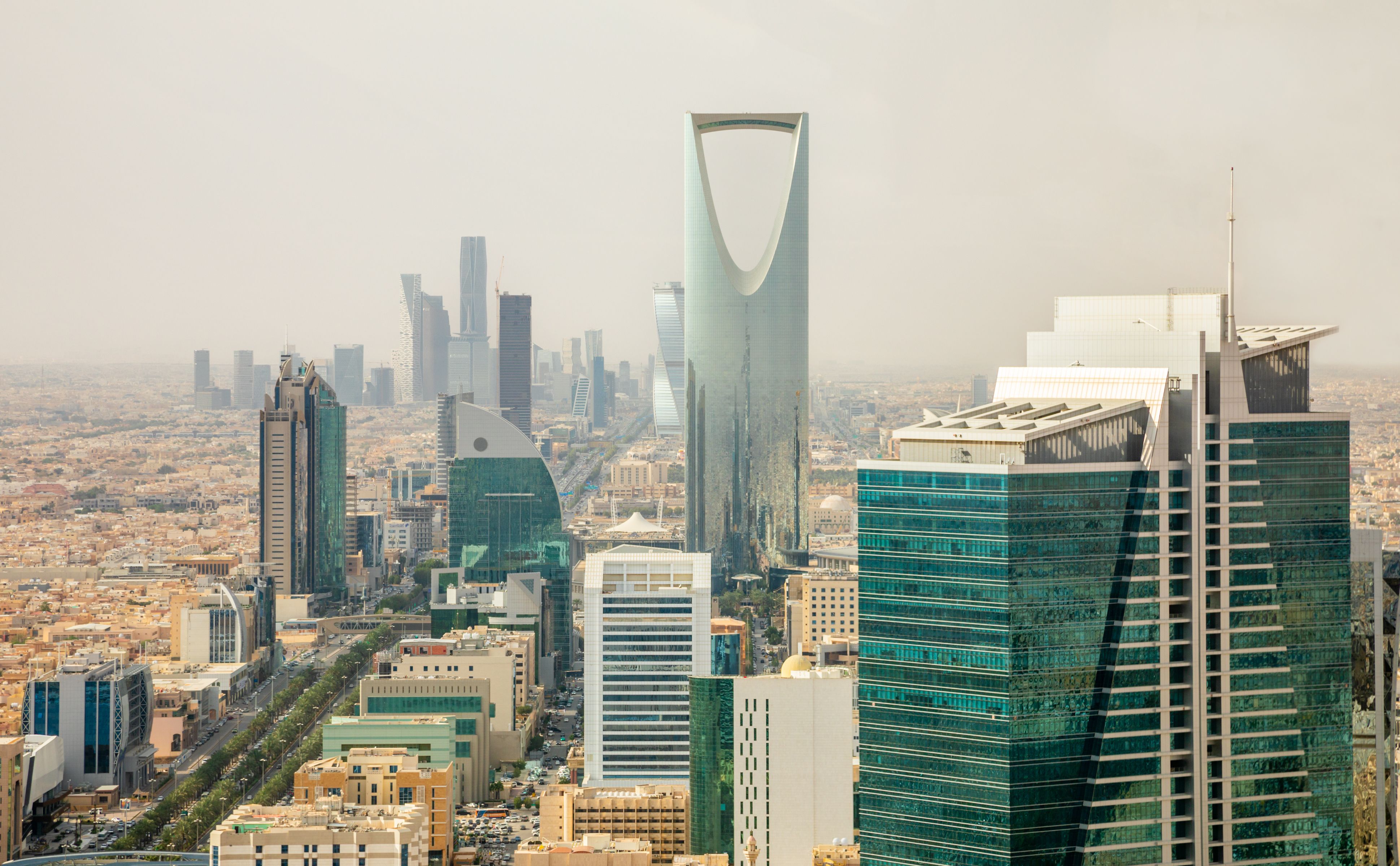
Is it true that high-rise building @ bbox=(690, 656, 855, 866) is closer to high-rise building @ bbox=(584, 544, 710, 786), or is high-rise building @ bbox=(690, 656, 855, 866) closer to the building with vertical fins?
high-rise building @ bbox=(584, 544, 710, 786)

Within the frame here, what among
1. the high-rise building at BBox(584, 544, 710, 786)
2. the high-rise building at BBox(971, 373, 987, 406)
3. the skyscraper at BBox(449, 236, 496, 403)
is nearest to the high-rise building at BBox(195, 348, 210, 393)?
the skyscraper at BBox(449, 236, 496, 403)

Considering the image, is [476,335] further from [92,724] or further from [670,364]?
[92,724]

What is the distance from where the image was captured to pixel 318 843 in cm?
1927

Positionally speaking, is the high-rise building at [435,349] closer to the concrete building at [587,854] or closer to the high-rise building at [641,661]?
the high-rise building at [641,661]

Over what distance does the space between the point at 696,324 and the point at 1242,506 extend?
4050cm

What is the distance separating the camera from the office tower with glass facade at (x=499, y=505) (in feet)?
168

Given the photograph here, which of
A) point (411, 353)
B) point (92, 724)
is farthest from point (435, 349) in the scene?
point (92, 724)

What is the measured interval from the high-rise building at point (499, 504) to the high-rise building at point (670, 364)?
6199mm

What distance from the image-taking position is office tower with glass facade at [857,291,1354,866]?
15.6 meters

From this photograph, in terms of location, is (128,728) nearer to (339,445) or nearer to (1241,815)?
(1241,815)

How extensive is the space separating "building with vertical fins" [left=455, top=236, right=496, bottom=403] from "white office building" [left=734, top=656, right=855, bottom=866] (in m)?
39.7

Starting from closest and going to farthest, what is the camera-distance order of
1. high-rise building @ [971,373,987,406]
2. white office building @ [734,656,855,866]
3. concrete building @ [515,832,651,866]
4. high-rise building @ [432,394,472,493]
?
high-rise building @ [971,373,987,406] < concrete building @ [515,832,651,866] < white office building @ [734,656,855,866] < high-rise building @ [432,394,472,493]

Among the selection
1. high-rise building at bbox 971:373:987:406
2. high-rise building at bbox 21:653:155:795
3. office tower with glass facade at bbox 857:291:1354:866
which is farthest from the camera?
high-rise building at bbox 21:653:155:795

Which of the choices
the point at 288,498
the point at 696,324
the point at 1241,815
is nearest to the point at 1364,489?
the point at 1241,815
